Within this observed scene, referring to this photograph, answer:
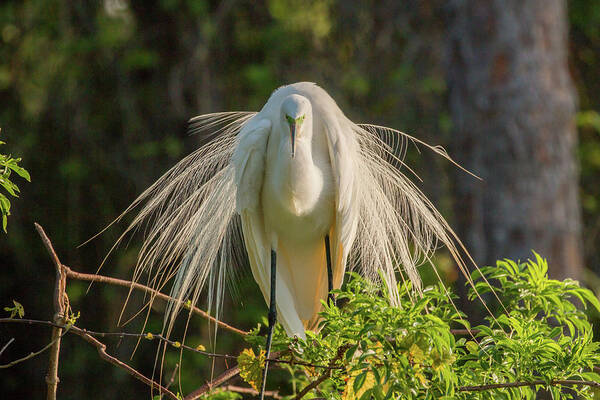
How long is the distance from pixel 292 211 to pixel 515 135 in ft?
6.73

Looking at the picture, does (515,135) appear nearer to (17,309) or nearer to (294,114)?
(294,114)

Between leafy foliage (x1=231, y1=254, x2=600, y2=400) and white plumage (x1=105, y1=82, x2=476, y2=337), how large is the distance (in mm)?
366

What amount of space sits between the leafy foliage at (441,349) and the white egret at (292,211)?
39cm

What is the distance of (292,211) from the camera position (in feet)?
6.86

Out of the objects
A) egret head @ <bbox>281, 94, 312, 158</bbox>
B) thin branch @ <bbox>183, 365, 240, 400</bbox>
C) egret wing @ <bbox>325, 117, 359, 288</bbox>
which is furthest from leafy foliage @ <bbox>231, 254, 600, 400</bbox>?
egret head @ <bbox>281, 94, 312, 158</bbox>

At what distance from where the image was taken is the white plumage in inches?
79.3

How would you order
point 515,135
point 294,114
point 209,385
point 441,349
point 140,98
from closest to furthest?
1. point 441,349
2. point 209,385
3. point 294,114
4. point 515,135
5. point 140,98

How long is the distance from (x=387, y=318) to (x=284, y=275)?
1.07 metres

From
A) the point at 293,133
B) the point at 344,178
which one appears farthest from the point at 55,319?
the point at 344,178

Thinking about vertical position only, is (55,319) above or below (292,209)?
below

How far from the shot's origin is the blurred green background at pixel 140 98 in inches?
196

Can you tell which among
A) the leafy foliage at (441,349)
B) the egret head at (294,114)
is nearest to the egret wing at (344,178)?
the egret head at (294,114)

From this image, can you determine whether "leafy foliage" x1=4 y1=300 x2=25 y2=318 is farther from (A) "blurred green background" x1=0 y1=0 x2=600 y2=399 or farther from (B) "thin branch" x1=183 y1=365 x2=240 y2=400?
(A) "blurred green background" x1=0 y1=0 x2=600 y2=399

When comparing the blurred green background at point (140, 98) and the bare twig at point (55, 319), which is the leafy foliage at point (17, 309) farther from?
the blurred green background at point (140, 98)
